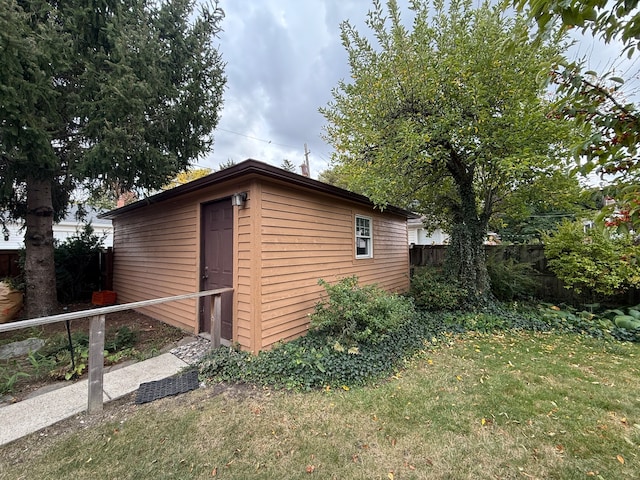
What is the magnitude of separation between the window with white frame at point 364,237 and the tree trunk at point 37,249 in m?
6.54

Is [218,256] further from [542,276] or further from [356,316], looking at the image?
[542,276]

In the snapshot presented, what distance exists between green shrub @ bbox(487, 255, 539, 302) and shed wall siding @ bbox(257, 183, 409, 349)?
338 cm

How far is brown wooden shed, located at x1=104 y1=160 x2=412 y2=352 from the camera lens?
393 centimetres

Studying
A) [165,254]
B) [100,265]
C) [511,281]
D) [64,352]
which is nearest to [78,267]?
[100,265]

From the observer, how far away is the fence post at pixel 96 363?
272cm

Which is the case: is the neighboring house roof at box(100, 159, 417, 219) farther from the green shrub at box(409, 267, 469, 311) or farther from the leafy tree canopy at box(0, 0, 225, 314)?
the green shrub at box(409, 267, 469, 311)

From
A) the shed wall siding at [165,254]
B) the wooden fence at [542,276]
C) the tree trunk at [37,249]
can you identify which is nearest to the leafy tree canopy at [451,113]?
the wooden fence at [542,276]

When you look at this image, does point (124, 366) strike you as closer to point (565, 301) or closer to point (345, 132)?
point (345, 132)

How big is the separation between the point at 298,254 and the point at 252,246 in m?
0.90

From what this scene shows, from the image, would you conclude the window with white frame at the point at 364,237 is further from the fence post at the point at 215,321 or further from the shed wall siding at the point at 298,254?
the fence post at the point at 215,321

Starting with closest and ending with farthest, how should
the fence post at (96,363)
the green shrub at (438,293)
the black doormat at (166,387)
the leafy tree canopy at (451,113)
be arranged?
1. the fence post at (96,363)
2. the black doormat at (166,387)
3. the leafy tree canopy at (451,113)
4. the green shrub at (438,293)

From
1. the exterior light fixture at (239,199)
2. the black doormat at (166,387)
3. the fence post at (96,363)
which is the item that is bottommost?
the black doormat at (166,387)

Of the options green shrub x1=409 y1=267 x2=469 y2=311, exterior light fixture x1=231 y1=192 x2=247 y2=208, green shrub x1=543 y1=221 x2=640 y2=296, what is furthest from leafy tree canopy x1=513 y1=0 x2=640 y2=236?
green shrub x1=543 y1=221 x2=640 y2=296

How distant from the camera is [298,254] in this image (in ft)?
14.9
